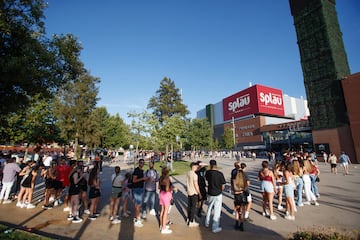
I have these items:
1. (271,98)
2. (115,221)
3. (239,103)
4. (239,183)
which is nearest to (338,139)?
(239,183)

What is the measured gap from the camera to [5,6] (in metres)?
5.33

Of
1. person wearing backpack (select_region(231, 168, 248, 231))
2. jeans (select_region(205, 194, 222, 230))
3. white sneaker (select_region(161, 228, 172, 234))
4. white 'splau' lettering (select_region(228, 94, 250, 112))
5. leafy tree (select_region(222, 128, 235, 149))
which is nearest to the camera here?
white sneaker (select_region(161, 228, 172, 234))

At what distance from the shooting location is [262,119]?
6322 centimetres

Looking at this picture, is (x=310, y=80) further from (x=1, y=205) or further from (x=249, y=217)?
(x=1, y=205)

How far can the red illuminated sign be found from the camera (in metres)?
65.6

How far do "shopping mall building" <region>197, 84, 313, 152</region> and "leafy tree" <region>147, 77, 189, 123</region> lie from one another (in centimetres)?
2162

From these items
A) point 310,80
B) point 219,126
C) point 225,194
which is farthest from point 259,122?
point 225,194

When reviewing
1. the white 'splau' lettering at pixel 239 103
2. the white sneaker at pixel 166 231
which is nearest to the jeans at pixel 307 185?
the white sneaker at pixel 166 231

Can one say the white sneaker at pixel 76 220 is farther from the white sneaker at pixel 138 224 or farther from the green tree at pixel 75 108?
the green tree at pixel 75 108

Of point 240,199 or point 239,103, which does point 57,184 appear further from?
point 239,103

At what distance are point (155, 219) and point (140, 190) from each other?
104 centimetres

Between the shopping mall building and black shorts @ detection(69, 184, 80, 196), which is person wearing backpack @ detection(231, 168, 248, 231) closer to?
black shorts @ detection(69, 184, 80, 196)

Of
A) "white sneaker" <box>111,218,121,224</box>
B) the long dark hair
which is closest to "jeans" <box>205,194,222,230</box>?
"white sneaker" <box>111,218,121,224</box>

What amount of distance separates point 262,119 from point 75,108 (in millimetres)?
54054
